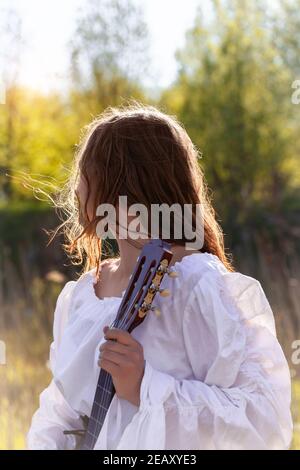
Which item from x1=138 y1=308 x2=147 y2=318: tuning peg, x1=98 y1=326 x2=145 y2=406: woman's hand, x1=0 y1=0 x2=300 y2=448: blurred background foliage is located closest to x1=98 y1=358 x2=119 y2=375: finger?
x1=98 y1=326 x2=145 y2=406: woman's hand

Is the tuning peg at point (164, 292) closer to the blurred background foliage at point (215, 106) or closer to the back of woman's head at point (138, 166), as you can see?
the back of woman's head at point (138, 166)

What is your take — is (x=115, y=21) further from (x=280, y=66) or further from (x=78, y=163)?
(x=78, y=163)

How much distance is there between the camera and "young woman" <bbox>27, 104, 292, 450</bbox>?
5.11ft

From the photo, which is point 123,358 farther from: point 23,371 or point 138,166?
point 23,371

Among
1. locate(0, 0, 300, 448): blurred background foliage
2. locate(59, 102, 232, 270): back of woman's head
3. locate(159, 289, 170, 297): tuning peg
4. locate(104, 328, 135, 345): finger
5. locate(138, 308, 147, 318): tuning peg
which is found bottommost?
locate(104, 328, 135, 345): finger

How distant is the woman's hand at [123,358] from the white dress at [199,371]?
2cm

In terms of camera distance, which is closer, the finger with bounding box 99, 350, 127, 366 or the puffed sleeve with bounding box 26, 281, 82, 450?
the finger with bounding box 99, 350, 127, 366

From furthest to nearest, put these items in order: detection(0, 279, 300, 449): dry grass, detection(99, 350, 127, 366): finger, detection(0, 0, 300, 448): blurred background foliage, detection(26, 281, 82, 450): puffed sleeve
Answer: detection(0, 0, 300, 448): blurred background foliage < detection(0, 279, 300, 449): dry grass < detection(26, 281, 82, 450): puffed sleeve < detection(99, 350, 127, 366): finger

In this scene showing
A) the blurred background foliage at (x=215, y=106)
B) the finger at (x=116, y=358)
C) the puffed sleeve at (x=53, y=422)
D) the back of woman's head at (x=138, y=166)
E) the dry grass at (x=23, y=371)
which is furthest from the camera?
the blurred background foliage at (x=215, y=106)

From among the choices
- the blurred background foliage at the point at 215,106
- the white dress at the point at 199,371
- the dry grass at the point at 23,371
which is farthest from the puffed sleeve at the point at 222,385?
the blurred background foliage at the point at 215,106

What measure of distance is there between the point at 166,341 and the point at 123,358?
0.14 m

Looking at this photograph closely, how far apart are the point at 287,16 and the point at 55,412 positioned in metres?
7.71

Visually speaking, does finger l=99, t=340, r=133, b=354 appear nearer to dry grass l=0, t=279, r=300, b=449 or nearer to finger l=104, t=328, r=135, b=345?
finger l=104, t=328, r=135, b=345

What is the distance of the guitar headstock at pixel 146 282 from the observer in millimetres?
1558
